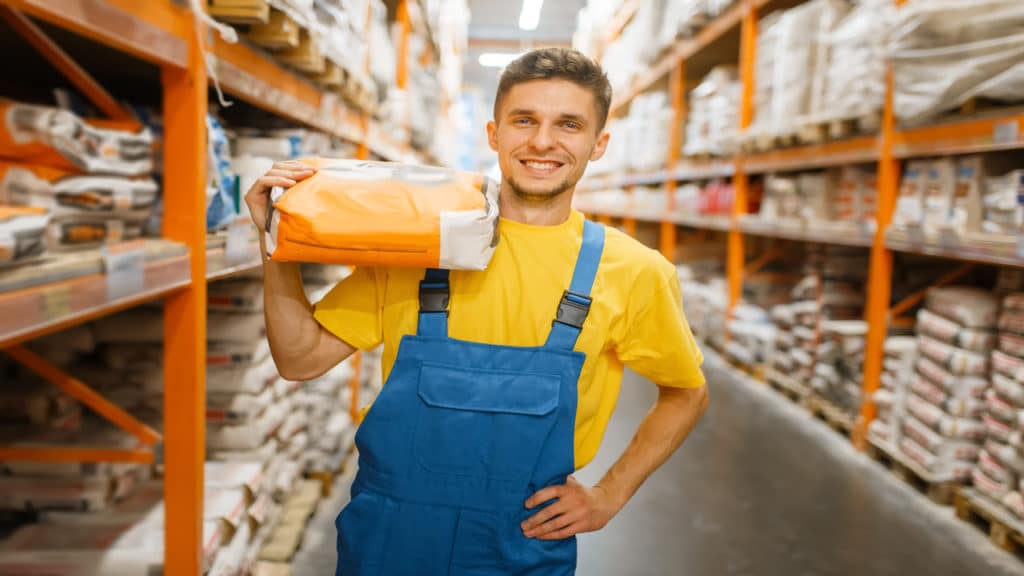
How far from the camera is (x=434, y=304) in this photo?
1778mm

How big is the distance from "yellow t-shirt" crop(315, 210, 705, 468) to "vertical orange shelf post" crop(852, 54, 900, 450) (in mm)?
3567

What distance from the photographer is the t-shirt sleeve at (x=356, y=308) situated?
1.88 meters

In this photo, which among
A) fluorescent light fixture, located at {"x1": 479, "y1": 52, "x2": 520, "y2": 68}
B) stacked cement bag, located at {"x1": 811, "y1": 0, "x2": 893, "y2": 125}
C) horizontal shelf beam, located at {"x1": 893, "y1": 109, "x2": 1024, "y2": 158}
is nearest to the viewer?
horizontal shelf beam, located at {"x1": 893, "y1": 109, "x2": 1024, "y2": 158}

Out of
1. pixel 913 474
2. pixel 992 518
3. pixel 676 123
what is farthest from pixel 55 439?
pixel 676 123

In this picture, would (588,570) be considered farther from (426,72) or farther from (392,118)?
(426,72)

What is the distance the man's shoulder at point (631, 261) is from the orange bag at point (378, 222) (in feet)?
1.23

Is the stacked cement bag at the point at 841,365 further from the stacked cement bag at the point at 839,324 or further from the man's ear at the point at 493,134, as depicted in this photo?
the man's ear at the point at 493,134

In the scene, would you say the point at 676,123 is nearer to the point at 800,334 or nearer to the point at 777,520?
the point at 800,334

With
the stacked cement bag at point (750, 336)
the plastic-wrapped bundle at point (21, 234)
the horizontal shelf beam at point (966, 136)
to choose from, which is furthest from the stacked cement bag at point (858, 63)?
the plastic-wrapped bundle at point (21, 234)

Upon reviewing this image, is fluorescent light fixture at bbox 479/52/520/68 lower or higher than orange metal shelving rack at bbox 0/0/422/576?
higher

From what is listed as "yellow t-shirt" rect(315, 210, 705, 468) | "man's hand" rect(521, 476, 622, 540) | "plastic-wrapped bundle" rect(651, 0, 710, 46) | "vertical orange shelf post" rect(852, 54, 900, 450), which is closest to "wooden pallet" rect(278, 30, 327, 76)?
"yellow t-shirt" rect(315, 210, 705, 468)

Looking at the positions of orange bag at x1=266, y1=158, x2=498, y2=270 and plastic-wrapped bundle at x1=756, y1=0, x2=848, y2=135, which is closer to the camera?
orange bag at x1=266, y1=158, x2=498, y2=270

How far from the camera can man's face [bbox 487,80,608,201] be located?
191 cm

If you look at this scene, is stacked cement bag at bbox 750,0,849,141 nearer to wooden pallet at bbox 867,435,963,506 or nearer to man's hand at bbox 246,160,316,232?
wooden pallet at bbox 867,435,963,506
